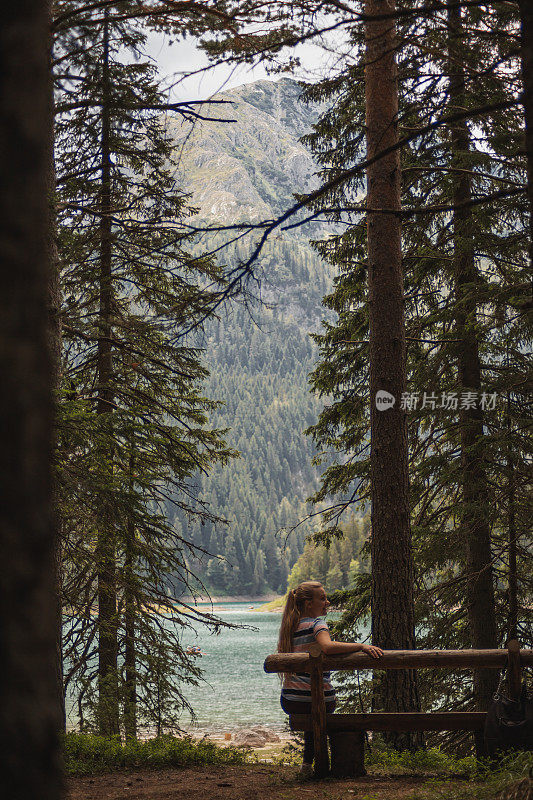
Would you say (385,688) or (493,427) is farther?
(493,427)

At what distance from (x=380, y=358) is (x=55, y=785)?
5.25 metres

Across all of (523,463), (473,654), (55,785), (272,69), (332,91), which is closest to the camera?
(55,785)

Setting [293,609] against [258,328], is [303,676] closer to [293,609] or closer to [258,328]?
[293,609]

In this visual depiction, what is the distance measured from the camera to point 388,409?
604cm

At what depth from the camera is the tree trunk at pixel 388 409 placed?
571 centimetres

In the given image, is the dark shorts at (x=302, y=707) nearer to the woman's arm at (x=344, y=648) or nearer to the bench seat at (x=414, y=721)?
the bench seat at (x=414, y=721)

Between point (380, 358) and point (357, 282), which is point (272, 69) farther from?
point (357, 282)

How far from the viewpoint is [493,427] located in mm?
8430

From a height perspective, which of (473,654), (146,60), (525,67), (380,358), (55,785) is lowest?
(473,654)

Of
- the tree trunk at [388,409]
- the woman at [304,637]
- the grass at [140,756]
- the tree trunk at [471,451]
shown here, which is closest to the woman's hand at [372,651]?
the woman at [304,637]

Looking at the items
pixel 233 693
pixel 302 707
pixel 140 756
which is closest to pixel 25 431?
pixel 302 707

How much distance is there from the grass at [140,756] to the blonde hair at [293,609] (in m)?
1.90

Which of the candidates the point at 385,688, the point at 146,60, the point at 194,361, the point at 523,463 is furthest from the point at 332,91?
the point at 385,688

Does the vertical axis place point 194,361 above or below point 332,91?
below
